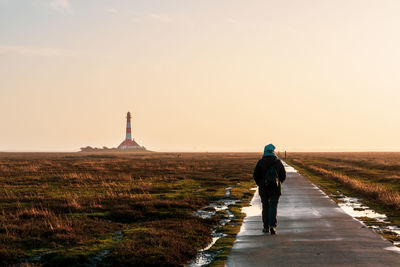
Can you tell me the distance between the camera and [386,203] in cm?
2162

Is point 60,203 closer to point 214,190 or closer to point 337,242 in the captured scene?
point 214,190

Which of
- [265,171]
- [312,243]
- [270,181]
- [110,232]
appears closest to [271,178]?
[270,181]

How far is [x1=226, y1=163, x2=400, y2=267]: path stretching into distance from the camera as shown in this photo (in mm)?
9836

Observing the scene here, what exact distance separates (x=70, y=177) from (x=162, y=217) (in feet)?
82.4

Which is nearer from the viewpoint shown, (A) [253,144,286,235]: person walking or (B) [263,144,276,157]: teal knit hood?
(A) [253,144,286,235]: person walking

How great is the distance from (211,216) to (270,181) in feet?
19.0

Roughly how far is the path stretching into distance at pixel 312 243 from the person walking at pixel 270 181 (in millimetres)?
689

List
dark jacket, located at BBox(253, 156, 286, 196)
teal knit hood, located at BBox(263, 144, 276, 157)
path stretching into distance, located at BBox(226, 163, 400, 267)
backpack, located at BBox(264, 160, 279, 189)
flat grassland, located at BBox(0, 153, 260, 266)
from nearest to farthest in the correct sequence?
path stretching into distance, located at BBox(226, 163, 400, 267)
flat grassland, located at BBox(0, 153, 260, 266)
backpack, located at BBox(264, 160, 279, 189)
dark jacket, located at BBox(253, 156, 286, 196)
teal knit hood, located at BBox(263, 144, 276, 157)

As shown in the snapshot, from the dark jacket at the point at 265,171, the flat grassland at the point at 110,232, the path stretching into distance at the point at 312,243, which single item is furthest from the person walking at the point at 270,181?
the flat grassland at the point at 110,232

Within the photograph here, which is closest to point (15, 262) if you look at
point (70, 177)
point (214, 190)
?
point (214, 190)

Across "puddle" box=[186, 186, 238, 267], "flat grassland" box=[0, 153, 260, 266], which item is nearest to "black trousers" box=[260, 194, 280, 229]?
"flat grassland" box=[0, 153, 260, 266]

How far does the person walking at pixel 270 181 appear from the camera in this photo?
13125mm

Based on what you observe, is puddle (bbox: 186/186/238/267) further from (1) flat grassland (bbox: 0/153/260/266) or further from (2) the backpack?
(2) the backpack

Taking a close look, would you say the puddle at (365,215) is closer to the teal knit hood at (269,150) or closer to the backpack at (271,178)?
the backpack at (271,178)
